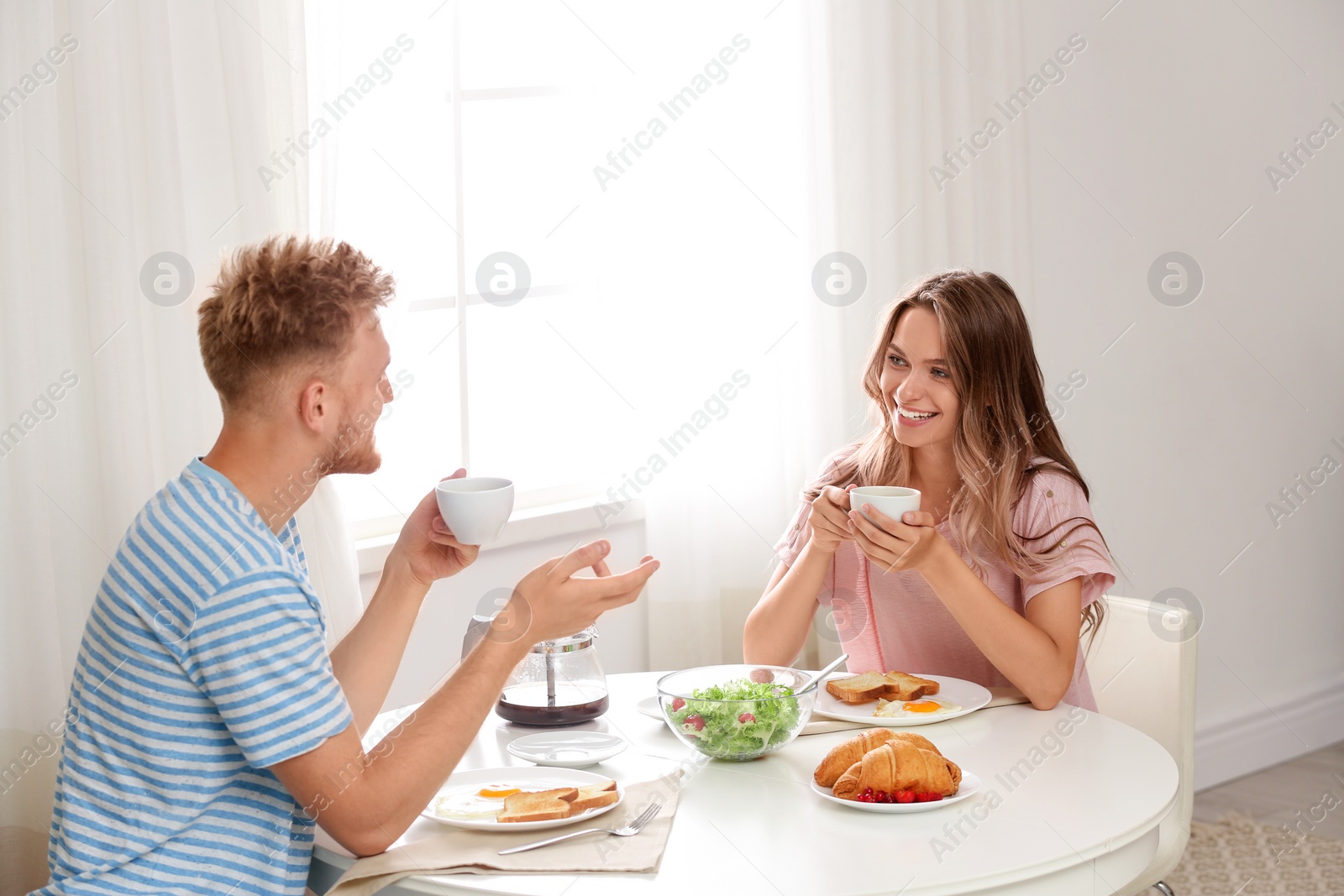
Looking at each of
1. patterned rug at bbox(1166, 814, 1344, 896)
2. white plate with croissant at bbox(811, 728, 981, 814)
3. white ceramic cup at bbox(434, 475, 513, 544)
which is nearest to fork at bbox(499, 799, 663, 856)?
white plate with croissant at bbox(811, 728, 981, 814)

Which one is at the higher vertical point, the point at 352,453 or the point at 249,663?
the point at 352,453

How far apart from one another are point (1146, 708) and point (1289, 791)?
2075mm

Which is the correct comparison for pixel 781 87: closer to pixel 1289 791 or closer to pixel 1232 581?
pixel 1232 581

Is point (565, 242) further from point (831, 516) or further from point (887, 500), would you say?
point (887, 500)

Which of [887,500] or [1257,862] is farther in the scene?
[1257,862]

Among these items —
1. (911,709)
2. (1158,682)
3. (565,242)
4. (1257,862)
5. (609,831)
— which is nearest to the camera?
(609,831)

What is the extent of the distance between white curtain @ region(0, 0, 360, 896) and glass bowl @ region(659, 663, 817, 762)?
1025 millimetres

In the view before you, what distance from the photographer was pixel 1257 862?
3297mm

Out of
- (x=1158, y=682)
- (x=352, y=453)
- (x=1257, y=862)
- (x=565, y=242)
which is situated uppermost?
(x=565, y=242)

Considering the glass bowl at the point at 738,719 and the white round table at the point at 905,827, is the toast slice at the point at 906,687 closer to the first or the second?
the white round table at the point at 905,827

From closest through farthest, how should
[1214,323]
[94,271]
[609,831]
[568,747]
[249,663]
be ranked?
1. [249,663]
2. [609,831]
3. [568,747]
4. [94,271]
5. [1214,323]

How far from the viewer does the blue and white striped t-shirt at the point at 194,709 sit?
4.22 feet

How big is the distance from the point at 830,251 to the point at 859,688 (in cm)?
159

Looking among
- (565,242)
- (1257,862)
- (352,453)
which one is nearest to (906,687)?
(352,453)
